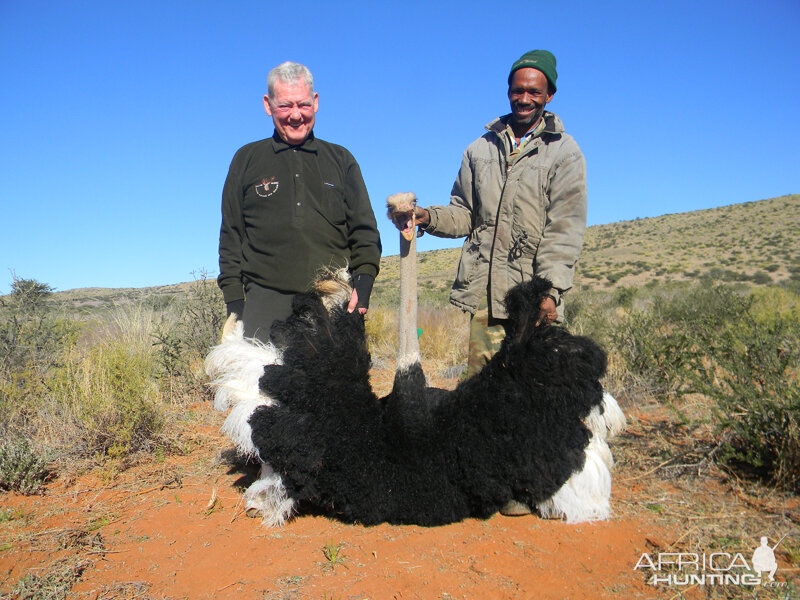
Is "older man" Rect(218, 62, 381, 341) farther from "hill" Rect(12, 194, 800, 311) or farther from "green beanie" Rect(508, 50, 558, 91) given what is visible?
"hill" Rect(12, 194, 800, 311)

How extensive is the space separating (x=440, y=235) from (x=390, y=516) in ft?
5.65

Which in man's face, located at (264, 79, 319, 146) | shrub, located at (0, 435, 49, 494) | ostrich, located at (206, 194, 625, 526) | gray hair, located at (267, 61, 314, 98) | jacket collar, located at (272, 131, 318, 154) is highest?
gray hair, located at (267, 61, 314, 98)

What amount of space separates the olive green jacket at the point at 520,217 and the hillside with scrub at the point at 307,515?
4.47ft

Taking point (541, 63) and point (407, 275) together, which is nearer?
point (407, 275)

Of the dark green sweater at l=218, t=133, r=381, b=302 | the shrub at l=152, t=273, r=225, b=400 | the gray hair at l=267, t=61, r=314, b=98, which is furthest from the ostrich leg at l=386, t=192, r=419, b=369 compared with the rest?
the shrub at l=152, t=273, r=225, b=400

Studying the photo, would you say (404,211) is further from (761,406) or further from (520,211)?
(761,406)

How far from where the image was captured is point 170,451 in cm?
440

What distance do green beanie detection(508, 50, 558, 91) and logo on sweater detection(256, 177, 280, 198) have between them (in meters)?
1.63

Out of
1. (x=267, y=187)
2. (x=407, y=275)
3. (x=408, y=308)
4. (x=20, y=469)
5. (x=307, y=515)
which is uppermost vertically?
(x=267, y=187)

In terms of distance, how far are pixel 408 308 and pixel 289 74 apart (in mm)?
1547

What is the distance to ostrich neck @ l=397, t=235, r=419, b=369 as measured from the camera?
2.92m

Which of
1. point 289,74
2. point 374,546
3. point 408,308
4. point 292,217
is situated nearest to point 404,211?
point 408,308

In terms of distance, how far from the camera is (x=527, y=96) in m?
3.40

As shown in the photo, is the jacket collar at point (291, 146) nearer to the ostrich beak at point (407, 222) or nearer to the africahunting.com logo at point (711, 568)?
the ostrich beak at point (407, 222)
